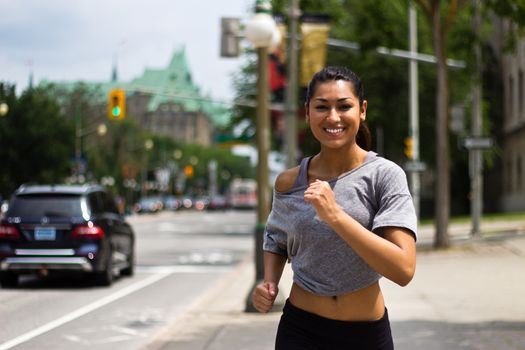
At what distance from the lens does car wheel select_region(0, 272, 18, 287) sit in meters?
16.5

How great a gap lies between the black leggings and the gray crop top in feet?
0.39

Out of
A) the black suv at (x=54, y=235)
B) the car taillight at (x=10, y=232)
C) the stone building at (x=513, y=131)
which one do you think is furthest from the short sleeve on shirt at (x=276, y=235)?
the stone building at (x=513, y=131)

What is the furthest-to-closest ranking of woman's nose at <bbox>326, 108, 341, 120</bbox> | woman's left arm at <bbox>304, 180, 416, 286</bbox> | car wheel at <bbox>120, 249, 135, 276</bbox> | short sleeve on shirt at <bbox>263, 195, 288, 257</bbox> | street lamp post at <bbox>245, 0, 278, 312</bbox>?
1. car wheel at <bbox>120, 249, 135, 276</bbox>
2. street lamp post at <bbox>245, 0, 278, 312</bbox>
3. short sleeve on shirt at <bbox>263, 195, 288, 257</bbox>
4. woman's nose at <bbox>326, 108, 341, 120</bbox>
5. woman's left arm at <bbox>304, 180, 416, 286</bbox>

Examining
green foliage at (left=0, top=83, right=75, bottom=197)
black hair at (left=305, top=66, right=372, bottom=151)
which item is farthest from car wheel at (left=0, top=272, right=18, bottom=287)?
green foliage at (left=0, top=83, right=75, bottom=197)

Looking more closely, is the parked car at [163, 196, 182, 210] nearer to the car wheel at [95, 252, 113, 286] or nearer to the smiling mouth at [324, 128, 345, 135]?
the car wheel at [95, 252, 113, 286]

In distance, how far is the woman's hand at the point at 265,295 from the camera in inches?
151

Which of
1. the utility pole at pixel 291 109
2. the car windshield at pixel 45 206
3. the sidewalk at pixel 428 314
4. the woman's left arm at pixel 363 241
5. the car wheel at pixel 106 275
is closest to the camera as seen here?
the woman's left arm at pixel 363 241

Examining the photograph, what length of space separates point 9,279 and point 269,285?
13.5 metres

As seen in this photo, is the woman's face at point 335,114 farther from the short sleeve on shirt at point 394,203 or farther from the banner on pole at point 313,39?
the banner on pole at point 313,39

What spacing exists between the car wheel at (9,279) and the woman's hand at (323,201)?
45.2ft

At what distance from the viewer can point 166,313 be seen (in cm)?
1315

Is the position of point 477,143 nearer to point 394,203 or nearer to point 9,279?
point 9,279

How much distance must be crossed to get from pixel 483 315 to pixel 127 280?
8.66 metres

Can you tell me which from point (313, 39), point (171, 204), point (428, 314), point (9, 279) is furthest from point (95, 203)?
point (171, 204)
